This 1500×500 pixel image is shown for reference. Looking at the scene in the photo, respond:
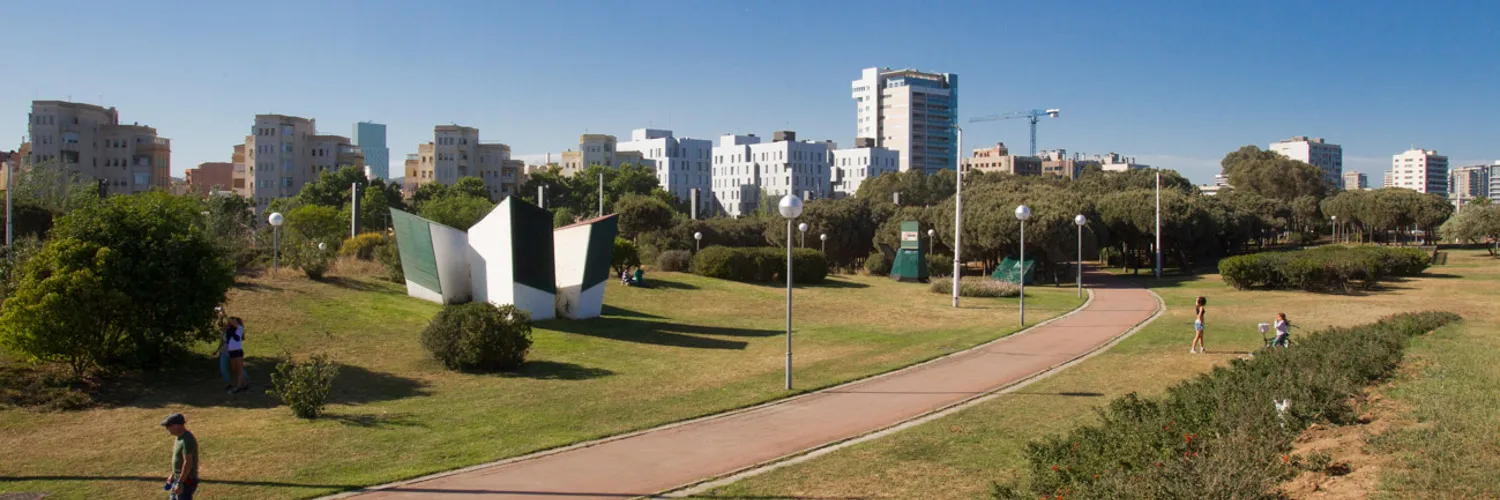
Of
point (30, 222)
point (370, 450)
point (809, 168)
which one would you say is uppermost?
point (809, 168)

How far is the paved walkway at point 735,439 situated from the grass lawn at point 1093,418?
2.13ft

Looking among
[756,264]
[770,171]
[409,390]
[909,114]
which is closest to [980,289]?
[756,264]

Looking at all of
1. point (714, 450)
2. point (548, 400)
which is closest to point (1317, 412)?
point (714, 450)

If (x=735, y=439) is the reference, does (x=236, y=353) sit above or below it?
above

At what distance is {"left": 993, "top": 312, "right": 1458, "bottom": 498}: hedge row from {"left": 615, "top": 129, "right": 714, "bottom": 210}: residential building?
409 feet

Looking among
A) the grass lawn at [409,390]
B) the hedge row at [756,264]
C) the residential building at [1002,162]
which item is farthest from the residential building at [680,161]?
the grass lawn at [409,390]

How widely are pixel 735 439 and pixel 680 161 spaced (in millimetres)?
129918

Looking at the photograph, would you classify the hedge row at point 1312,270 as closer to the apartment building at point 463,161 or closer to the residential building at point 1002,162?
the apartment building at point 463,161

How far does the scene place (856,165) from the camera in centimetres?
14200

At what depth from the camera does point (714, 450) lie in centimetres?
1096

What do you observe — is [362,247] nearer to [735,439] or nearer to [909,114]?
[735,439]

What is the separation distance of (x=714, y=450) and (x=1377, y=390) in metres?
7.86

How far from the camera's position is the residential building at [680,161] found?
454ft

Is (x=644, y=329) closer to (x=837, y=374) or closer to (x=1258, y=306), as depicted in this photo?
(x=837, y=374)
